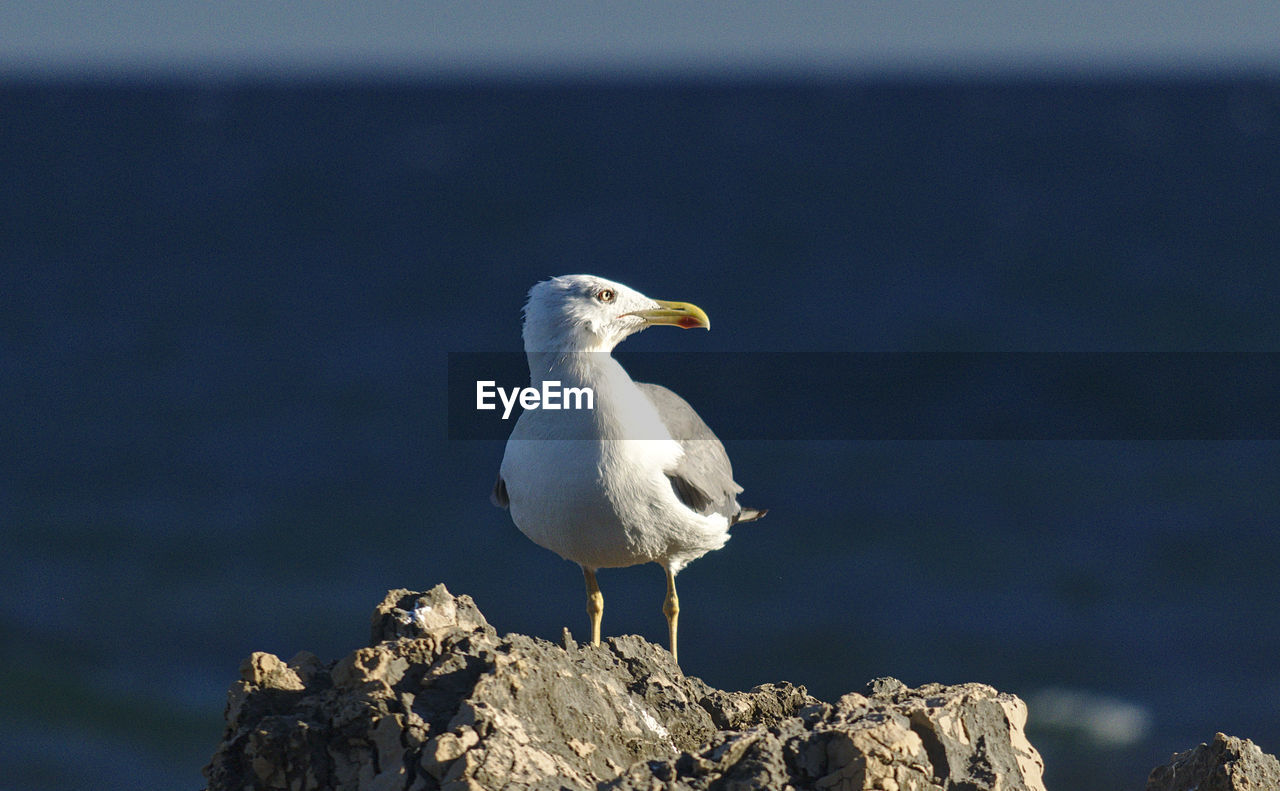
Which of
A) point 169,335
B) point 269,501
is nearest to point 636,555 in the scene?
point 269,501

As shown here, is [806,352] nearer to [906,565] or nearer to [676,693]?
[906,565]

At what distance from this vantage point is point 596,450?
8.80m

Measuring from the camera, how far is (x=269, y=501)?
37094 mm

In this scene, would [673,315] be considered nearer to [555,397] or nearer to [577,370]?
[577,370]

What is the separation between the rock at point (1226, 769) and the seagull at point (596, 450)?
3407 mm

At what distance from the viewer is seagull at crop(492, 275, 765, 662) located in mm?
8828

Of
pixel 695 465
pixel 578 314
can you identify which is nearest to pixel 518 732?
pixel 578 314

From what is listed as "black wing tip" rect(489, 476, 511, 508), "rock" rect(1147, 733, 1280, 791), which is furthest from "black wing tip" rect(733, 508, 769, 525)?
"rock" rect(1147, 733, 1280, 791)

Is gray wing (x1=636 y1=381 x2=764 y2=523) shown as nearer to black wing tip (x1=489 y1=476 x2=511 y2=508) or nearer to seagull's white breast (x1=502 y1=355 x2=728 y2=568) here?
seagull's white breast (x1=502 y1=355 x2=728 y2=568)

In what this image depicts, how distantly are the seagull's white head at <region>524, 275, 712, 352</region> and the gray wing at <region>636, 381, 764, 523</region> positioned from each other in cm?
71

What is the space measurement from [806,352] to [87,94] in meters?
70.7
